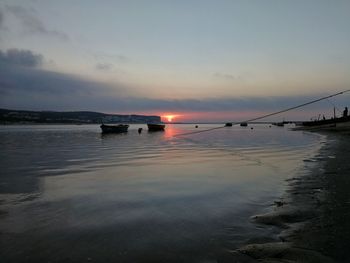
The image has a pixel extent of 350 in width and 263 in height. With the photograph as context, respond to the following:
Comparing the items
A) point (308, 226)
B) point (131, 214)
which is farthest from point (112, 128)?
point (308, 226)

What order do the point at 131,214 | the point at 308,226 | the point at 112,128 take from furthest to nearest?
the point at 112,128 < the point at 131,214 < the point at 308,226

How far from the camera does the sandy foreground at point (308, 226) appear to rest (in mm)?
5781

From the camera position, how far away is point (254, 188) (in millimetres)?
12758

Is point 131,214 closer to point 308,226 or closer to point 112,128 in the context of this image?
point 308,226

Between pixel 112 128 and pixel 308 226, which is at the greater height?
pixel 112 128

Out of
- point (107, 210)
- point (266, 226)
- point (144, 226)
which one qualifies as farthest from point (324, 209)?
point (107, 210)

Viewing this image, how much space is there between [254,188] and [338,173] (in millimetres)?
4250

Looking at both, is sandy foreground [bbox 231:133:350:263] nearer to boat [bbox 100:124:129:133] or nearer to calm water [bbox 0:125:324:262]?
calm water [bbox 0:125:324:262]

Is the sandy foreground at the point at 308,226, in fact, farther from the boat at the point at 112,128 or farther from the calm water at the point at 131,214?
the boat at the point at 112,128

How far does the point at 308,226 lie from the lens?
7.29 meters

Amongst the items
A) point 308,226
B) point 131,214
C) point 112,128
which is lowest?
point 131,214

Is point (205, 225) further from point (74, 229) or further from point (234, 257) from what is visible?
point (74, 229)

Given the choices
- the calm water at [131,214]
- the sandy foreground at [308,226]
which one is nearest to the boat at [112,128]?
the calm water at [131,214]

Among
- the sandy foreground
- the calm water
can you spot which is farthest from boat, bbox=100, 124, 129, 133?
the sandy foreground
